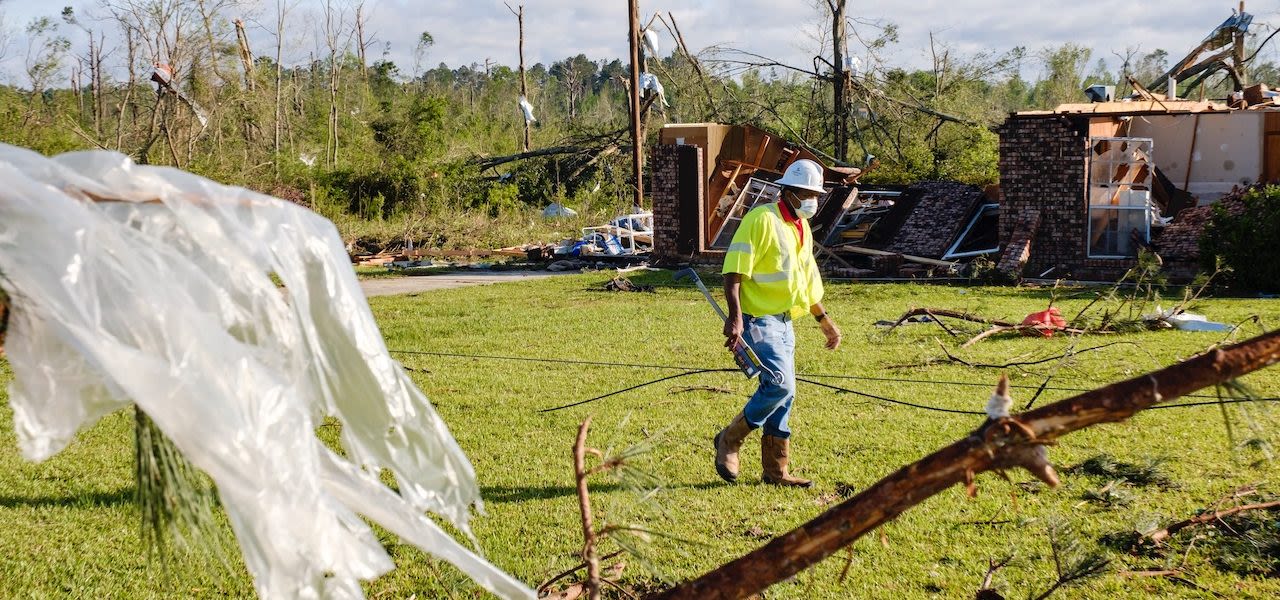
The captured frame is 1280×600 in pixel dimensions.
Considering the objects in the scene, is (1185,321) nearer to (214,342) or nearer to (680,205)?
(214,342)

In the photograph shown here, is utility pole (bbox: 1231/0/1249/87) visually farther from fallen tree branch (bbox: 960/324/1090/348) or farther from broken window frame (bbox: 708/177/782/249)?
fallen tree branch (bbox: 960/324/1090/348)

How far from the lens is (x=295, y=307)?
6.93 ft

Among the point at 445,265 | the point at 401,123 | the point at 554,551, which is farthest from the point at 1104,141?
the point at 401,123

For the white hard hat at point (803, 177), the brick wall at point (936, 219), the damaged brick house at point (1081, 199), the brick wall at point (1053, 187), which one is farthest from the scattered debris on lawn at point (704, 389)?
the brick wall at point (936, 219)

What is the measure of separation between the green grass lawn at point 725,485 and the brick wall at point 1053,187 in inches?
224

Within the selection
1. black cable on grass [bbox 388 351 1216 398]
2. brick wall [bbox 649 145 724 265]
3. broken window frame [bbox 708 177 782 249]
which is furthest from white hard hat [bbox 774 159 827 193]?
broken window frame [bbox 708 177 782 249]

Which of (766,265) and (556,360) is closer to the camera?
(766,265)

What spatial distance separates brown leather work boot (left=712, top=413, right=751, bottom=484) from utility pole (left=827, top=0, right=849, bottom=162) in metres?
22.6

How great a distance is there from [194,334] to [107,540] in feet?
13.2

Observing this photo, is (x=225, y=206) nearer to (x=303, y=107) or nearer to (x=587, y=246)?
(x=587, y=246)

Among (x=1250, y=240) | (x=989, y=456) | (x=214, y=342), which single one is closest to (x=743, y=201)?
(x=1250, y=240)

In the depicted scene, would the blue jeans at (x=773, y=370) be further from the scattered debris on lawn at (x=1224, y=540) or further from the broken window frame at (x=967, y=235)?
the broken window frame at (x=967, y=235)

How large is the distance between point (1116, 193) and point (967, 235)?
2.57m

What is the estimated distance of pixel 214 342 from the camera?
1.94 metres
